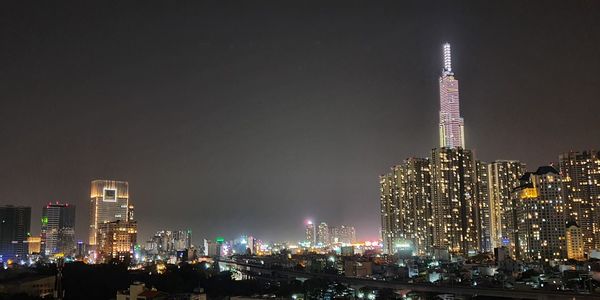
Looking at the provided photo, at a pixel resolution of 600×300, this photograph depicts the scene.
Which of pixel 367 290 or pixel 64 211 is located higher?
pixel 64 211

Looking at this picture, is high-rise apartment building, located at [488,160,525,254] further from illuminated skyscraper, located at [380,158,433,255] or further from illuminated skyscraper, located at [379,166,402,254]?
illuminated skyscraper, located at [379,166,402,254]

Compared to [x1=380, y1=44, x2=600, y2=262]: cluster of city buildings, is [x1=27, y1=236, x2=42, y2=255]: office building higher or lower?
lower

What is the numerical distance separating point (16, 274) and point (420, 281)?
2154 cm

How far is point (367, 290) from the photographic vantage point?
30875 mm

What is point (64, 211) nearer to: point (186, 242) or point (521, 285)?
point (186, 242)

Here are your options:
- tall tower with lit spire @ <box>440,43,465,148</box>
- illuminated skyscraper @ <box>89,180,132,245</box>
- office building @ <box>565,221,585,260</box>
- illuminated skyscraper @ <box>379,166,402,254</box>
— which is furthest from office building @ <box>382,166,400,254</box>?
illuminated skyscraper @ <box>89,180,132,245</box>

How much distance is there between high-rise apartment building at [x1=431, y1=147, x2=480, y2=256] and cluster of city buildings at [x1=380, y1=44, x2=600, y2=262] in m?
0.08

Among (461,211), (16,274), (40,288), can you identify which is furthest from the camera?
(461,211)

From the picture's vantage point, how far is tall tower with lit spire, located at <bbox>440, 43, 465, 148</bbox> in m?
55.3

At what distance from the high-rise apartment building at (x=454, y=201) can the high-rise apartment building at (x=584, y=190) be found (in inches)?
295

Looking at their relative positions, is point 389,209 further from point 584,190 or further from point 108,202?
point 108,202

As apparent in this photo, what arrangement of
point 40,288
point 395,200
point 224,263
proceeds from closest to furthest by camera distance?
point 40,288, point 395,200, point 224,263

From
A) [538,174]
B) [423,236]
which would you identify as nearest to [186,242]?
[423,236]

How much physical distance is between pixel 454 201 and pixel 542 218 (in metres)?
9.34
